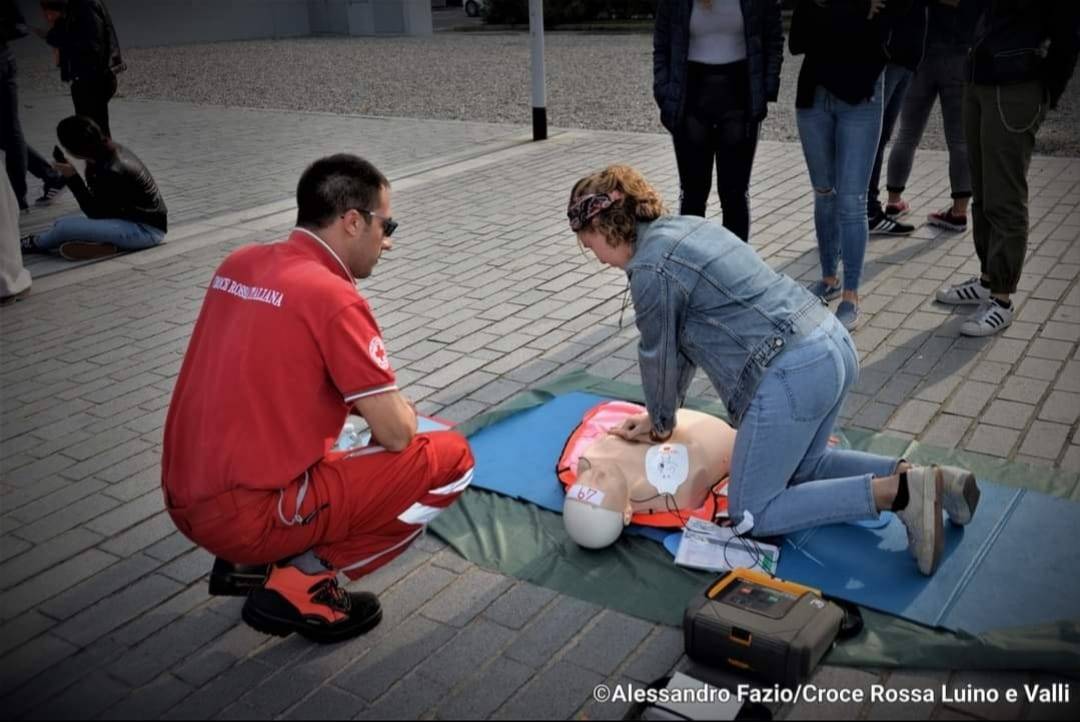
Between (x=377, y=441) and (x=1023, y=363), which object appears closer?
(x=377, y=441)

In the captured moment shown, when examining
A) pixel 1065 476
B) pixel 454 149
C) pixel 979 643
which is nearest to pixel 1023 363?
pixel 1065 476

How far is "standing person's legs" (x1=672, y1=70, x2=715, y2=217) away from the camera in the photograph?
5.36 metres

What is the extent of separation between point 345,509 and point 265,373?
1.58 feet

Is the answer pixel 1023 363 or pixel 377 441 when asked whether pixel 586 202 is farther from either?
pixel 1023 363

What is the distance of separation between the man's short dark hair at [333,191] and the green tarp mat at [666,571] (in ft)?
4.08

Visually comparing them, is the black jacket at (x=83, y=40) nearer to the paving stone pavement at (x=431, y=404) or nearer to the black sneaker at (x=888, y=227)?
the paving stone pavement at (x=431, y=404)

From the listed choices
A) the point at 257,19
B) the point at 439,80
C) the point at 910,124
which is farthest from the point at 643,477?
the point at 257,19

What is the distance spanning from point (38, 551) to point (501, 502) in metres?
1.68

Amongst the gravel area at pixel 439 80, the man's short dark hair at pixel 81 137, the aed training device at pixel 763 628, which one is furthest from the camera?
the gravel area at pixel 439 80

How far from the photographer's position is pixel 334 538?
286 cm

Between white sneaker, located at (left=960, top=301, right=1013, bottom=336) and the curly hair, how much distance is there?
2.57 m

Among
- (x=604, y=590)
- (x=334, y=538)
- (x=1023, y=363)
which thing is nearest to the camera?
(x=334, y=538)

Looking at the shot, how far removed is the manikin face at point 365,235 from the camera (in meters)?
2.87

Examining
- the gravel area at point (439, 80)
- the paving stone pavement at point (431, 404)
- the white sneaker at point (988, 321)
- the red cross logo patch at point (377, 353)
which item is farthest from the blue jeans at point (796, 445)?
the gravel area at point (439, 80)
